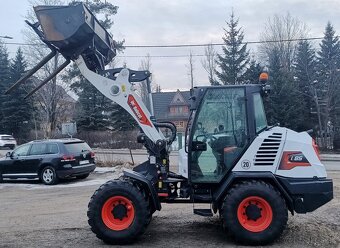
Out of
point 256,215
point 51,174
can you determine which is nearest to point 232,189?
point 256,215

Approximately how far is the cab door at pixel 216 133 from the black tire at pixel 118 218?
3.15 ft

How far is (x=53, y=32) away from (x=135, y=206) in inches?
119

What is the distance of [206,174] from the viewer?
6629mm

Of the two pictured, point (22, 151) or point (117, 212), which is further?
point (22, 151)

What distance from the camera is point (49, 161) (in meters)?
15.2

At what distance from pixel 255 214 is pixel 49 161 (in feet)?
35.0

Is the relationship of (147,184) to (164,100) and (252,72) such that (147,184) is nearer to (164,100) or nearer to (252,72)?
(252,72)

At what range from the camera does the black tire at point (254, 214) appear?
6.15m

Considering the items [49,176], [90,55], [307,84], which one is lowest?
[49,176]

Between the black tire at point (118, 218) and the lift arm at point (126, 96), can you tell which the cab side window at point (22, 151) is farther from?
the black tire at point (118, 218)

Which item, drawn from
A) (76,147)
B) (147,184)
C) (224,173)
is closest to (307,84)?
(76,147)

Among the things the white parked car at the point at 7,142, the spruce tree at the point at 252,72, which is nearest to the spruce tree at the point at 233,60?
the spruce tree at the point at 252,72

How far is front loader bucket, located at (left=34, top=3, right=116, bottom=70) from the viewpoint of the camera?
650 centimetres

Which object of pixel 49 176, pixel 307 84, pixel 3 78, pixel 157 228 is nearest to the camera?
pixel 157 228
